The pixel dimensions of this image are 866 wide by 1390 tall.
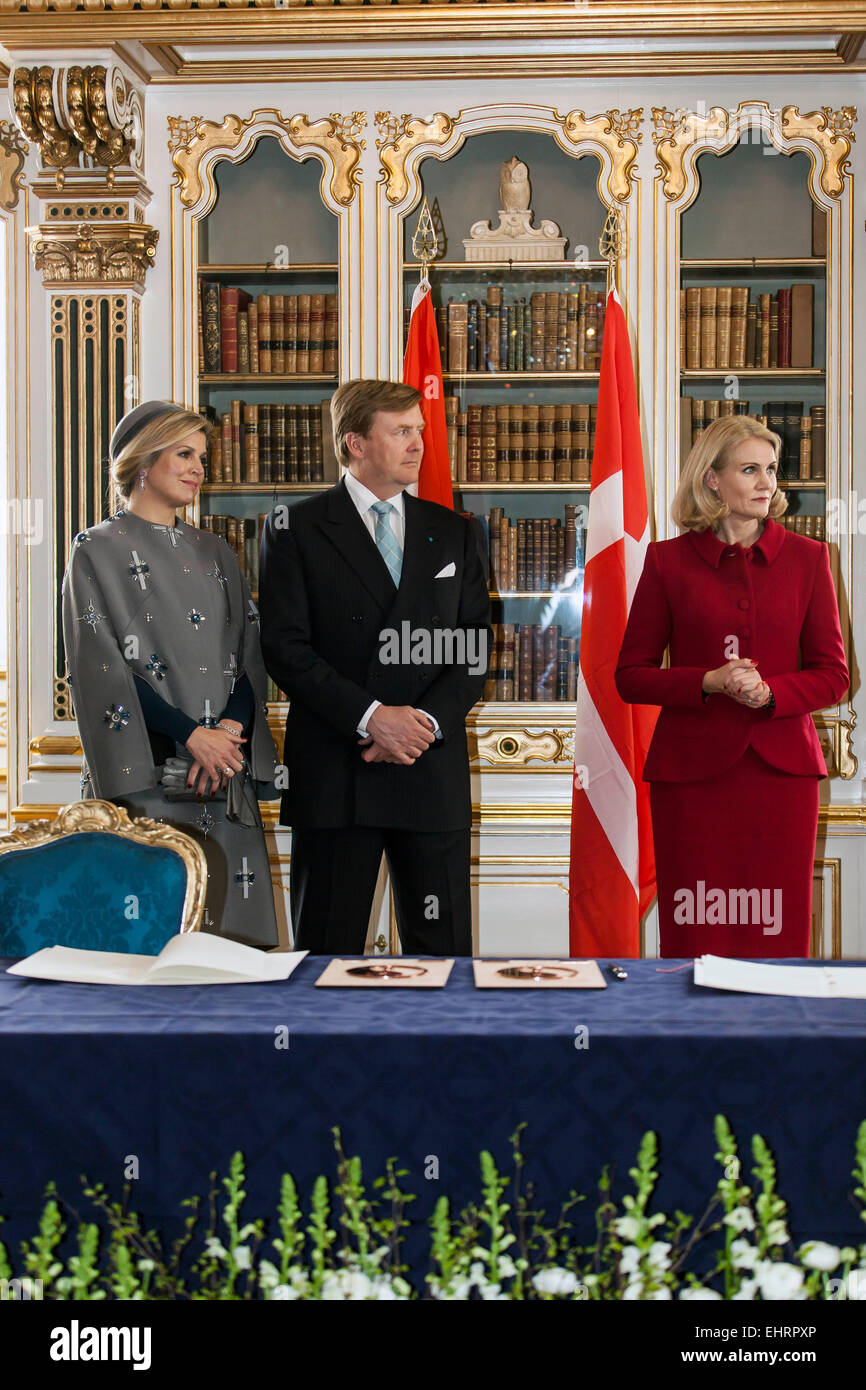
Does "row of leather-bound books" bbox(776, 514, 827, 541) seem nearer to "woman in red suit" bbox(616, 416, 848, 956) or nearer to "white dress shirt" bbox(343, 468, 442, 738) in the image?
"woman in red suit" bbox(616, 416, 848, 956)

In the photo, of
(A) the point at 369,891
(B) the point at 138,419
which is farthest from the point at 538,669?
(B) the point at 138,419

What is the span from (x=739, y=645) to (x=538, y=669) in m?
1.42

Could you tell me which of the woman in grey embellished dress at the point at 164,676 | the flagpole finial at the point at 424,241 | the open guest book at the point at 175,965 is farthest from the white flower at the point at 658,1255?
the flagpole finial at the point at 424,241

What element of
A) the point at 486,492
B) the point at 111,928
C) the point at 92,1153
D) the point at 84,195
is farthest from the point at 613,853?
the point at 84,195

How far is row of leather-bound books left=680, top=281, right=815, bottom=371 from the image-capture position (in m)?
3.87

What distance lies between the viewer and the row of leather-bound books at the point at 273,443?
3992 millimetres

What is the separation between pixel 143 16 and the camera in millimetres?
3578

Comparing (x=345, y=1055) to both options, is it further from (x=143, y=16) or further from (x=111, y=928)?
(x=143, y=16)

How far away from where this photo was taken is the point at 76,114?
365 cm

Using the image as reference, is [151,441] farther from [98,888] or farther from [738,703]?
[738,703]

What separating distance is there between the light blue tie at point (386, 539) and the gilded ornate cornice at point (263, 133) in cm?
160

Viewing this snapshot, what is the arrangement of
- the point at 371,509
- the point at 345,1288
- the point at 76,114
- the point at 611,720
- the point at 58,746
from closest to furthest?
the point at 345,1288 < the point at 371,509 < the point at 611,720 < the point at 76,114 < the point at 58,746

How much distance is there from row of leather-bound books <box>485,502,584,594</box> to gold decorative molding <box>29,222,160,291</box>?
1.38 meters

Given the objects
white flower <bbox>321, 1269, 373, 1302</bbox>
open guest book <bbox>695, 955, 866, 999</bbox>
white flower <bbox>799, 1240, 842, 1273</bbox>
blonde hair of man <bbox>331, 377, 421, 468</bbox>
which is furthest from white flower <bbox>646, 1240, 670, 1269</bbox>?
blonde hair of man <bbox>331, 377, 421, 468</bbox>
